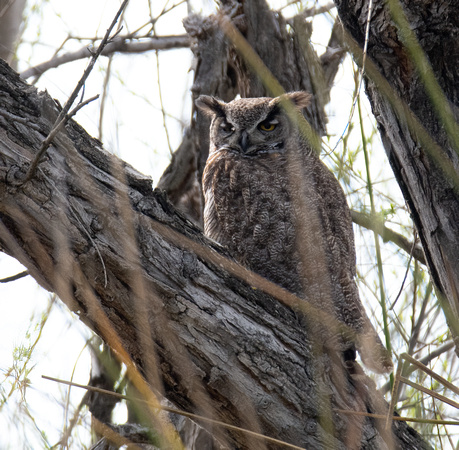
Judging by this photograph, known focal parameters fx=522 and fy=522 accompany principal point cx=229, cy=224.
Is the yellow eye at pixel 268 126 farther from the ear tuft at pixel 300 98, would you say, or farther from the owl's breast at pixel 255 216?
the owl's breast at pixel 255 216

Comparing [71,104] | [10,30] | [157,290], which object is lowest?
[157,290]

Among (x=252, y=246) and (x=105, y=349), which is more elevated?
(x=252, y=246)

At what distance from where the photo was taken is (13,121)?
1.64m

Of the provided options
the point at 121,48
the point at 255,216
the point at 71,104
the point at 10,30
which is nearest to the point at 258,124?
the point at 255,216

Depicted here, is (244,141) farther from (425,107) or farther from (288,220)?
(425,107)

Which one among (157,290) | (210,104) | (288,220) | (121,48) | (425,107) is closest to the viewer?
(425,107)

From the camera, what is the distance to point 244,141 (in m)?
3.35

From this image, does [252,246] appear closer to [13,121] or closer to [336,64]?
[13,121]

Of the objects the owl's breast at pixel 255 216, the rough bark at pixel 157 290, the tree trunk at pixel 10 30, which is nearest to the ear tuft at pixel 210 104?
the owl's breast at pixel 255 216

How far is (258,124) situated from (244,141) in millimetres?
148

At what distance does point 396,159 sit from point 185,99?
207 centimetres

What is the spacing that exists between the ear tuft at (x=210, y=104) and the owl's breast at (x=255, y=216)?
23.4 inches

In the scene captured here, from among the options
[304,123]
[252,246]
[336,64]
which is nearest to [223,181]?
[252,246]

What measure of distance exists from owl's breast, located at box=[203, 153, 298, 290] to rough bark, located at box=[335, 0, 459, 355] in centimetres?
103
